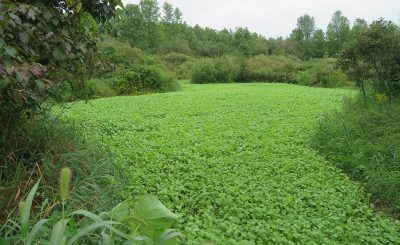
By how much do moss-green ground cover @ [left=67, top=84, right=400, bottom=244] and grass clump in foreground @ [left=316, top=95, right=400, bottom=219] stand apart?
210 mm

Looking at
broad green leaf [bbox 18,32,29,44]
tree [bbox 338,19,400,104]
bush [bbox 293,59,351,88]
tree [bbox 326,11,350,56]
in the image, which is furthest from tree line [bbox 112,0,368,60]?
broad green leaf [bbox 18,32,29,44]

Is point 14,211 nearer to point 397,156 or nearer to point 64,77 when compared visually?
point 64,77

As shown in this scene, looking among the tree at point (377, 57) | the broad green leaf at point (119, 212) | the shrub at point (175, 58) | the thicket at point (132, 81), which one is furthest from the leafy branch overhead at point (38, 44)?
the shrub at point (175, 58)

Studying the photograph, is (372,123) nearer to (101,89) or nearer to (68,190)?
(68,190)

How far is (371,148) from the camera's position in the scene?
4.98 meters

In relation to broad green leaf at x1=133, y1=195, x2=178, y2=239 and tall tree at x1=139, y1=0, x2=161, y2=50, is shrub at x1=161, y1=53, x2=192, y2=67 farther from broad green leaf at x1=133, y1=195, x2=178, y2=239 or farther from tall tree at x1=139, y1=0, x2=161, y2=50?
broad green leaf at x1=133, y1=195, x2=178, y2=239

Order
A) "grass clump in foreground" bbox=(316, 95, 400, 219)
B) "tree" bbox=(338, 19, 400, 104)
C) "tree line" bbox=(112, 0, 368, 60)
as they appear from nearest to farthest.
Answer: "grass clump in foreground" bbox=(316, 95, 400, 219)
"tree" bbox=(338, 19, 400, 104)
"tree line" bbox=(112, 0, 368, 60)

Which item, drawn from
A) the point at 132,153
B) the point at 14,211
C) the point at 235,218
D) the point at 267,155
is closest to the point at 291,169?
the point at 267,155

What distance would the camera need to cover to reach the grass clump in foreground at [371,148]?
410 cm

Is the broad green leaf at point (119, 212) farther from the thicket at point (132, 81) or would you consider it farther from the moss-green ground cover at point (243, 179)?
the thicket at point (132, 81)

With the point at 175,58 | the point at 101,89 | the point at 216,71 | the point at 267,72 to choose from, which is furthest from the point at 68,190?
the point at 175,58

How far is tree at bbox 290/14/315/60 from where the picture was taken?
41356 mm

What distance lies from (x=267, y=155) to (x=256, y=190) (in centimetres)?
121

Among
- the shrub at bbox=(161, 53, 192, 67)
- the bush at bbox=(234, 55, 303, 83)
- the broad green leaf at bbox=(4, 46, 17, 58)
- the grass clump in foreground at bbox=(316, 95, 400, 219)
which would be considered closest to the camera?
the broad green leaf at bbox=(4, 46, 17, 58)
